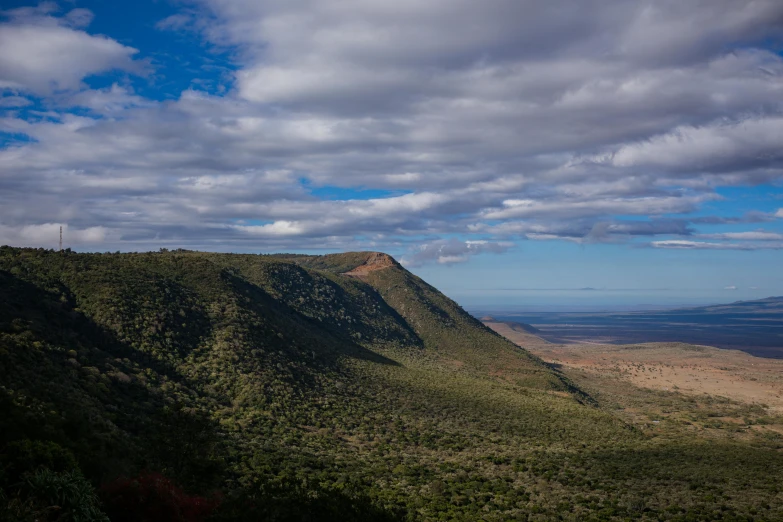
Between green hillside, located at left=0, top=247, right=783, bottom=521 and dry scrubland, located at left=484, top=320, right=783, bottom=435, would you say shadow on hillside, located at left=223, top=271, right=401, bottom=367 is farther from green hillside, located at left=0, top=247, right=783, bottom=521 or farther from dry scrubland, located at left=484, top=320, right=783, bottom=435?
dry scrubland, located at left=484, top=320, right=783, bottom=435

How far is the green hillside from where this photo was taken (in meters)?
22.5

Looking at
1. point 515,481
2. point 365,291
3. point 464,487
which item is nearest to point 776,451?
point 515,481

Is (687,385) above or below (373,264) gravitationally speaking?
below

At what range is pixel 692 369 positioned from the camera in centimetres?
14512

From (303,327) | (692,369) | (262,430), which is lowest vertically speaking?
(692,369)

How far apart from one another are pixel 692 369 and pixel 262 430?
14416 cm

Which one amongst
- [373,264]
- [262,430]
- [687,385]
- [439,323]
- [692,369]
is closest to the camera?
[262,430]

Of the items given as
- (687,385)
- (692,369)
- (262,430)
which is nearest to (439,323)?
(687,385)

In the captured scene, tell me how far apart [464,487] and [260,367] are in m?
30.4

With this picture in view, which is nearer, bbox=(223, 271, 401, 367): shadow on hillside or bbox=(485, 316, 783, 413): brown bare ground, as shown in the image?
bbox=(223, 271, 401, 367): shadow on hillside

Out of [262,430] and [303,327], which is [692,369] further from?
[262,430]

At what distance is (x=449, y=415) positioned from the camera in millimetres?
54875

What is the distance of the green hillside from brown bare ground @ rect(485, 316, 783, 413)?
5840 centimetres

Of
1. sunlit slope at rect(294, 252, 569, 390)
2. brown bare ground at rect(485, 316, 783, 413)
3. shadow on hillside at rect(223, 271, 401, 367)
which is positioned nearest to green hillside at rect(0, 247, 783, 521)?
shadow on hillside at rect(223, 271, 401, 367)
